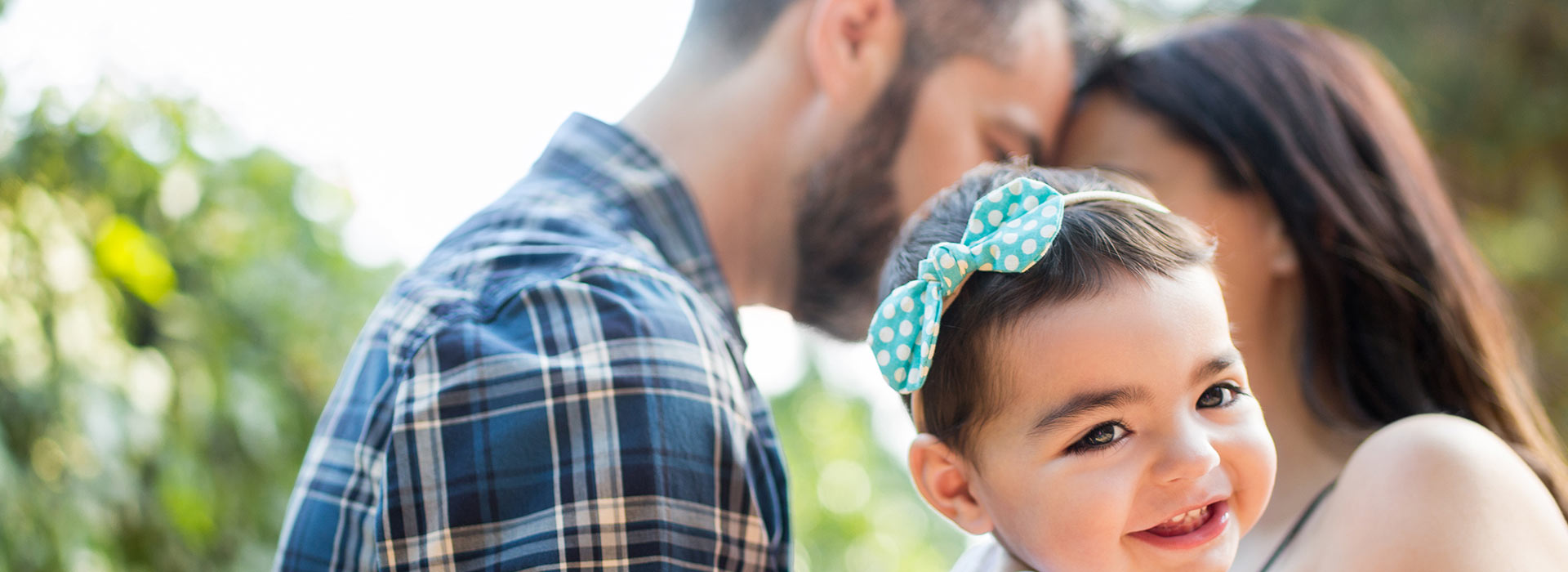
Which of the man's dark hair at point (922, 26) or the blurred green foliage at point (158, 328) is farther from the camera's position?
the blurred green foliage at point (158, 328)

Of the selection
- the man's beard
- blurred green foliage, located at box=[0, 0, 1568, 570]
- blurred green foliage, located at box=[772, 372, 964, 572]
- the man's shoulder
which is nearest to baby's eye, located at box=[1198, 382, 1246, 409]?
the man's shoulder

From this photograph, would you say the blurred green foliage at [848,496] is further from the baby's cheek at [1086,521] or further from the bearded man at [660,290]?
the baby's cheek at [1086,521]

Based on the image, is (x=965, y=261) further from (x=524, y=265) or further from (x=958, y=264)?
(x=524, y=265)

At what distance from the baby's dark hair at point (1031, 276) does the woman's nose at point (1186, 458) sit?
5.9 inches

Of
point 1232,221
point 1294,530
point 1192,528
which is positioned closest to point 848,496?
point 1232,221

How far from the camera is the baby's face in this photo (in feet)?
3.10

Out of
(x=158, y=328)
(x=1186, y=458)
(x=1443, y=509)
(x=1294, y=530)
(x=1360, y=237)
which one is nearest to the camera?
(x=1186, y=458)

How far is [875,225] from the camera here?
5.38ft

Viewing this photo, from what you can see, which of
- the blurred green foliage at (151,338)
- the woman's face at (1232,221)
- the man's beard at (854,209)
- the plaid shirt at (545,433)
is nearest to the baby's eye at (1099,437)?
the plaid shirt at (545,433)

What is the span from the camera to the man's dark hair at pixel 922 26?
155cm

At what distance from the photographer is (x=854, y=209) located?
5.28ft

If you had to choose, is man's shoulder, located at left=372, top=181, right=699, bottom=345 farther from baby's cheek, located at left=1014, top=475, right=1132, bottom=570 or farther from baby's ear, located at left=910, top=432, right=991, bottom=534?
baby's cheek, located at left=1014, top=475, right=1132, bottom=570

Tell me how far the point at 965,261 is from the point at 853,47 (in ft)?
2.07

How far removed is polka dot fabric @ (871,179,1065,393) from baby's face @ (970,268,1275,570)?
0.06 meters
